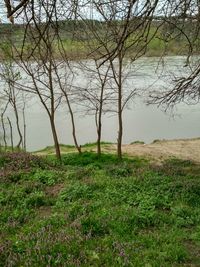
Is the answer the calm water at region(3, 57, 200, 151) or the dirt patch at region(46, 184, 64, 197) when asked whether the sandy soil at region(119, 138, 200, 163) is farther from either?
the dirt patch at region(46, 184, 64, 197)

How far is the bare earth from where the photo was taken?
19.7 meters

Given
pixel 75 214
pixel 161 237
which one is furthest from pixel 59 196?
pixel 161 237

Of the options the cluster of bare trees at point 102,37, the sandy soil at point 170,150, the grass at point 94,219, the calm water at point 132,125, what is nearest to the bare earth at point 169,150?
the sandy soil at point 170,150

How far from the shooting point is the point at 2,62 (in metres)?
23.6

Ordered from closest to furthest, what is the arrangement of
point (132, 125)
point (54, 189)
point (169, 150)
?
point (54, 189)
point (169, 150)
point (132, 125)

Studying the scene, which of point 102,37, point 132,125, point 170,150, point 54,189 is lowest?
point 170,150

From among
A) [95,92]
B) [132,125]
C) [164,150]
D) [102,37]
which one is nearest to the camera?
[102,37]

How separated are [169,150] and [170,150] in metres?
0.06

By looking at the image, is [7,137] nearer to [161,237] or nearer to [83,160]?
[83,160]

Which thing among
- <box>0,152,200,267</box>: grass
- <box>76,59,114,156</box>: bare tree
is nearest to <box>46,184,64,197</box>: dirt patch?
<box>0,152,200,267</box>: grass

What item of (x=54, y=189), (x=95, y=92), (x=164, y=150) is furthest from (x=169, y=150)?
(x=54, y=189)

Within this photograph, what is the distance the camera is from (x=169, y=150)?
22.0 metres

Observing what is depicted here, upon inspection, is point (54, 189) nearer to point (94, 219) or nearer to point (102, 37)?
point (94, 219)

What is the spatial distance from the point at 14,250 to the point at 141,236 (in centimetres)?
174
